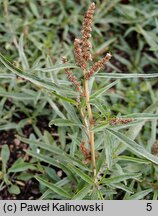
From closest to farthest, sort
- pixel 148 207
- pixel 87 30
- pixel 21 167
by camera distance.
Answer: pixel 87 30 → pixel 148 207 → pixel 21 167

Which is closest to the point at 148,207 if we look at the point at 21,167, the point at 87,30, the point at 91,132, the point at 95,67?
the point at 91,132

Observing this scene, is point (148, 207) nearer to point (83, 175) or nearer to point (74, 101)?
point (83, 175)

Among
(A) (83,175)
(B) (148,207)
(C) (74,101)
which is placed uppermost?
(C) (74,101)

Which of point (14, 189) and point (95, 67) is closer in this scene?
point (95, 67)

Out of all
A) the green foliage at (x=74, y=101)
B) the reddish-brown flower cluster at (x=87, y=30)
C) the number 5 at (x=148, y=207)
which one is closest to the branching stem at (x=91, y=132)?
the green foliage at (x=74, y=101)

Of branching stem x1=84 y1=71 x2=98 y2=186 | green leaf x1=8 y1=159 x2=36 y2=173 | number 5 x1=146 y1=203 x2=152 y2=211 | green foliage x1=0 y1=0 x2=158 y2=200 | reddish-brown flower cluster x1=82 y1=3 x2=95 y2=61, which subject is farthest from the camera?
green leaf x1=8 y1=159 x2=36 y2=173

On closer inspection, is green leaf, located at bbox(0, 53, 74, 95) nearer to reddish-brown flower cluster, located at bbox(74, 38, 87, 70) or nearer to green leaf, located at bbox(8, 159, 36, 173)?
reddish-brown flower cluster, located at bbox(74, 38, 87, 70)

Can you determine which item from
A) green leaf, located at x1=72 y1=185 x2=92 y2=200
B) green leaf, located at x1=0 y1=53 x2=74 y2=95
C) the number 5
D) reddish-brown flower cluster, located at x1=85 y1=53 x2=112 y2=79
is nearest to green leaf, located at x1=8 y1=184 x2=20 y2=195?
green leaf, located at x1=72 y1=185 x2=92 y2=200

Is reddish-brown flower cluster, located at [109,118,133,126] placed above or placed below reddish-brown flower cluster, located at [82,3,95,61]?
below

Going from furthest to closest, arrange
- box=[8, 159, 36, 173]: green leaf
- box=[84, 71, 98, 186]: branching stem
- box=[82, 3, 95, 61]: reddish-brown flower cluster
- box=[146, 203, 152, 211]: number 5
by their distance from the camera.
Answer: box=[8, 159, 36, 173]: green leaf < box=[146, 203, 152, 211]: number 5 < box=[84, 71, 98, 186]: branching stem < box=[82, 3, 95, 61]: reddish-brown flower cluster

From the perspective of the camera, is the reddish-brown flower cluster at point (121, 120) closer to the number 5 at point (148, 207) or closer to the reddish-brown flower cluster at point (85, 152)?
the reddish-brown flower cluster at point (85, 152)

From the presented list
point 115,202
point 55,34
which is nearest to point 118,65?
point 55,34
